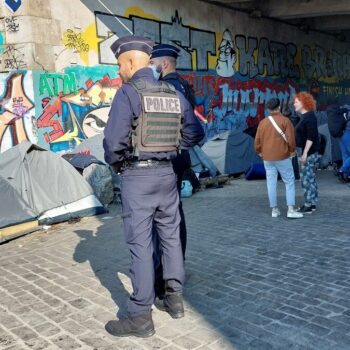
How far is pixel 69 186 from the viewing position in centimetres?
744

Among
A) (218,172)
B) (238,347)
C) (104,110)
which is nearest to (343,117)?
(218,172)

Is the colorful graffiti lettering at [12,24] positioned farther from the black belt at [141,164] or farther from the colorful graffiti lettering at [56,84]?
the black belt at [141,164]

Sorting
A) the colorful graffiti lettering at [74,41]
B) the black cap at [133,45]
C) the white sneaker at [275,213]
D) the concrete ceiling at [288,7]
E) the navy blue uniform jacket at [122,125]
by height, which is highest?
the concrete ceiling at [288,7]

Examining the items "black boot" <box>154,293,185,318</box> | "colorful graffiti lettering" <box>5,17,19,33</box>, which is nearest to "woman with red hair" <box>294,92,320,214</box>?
"black boot" <box>154,293,185,318</box>

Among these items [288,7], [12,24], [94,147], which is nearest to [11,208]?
[94,147]

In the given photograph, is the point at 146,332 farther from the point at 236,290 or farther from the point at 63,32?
the point at 63,32

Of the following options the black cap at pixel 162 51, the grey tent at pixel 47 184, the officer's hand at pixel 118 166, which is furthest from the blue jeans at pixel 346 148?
the officer's hand at pixel 118 166

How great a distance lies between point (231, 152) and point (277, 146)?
4788 millimetres

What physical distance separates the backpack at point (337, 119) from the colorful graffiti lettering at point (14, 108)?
6.09 meters

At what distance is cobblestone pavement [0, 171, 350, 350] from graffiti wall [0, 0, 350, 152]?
11.8 feet

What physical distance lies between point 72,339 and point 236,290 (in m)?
1.52

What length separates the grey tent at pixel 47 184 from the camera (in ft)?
23.0

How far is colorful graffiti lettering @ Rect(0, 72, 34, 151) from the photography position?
9.18m

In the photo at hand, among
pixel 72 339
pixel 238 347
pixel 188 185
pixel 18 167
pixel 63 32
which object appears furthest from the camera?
pixel 63 32
